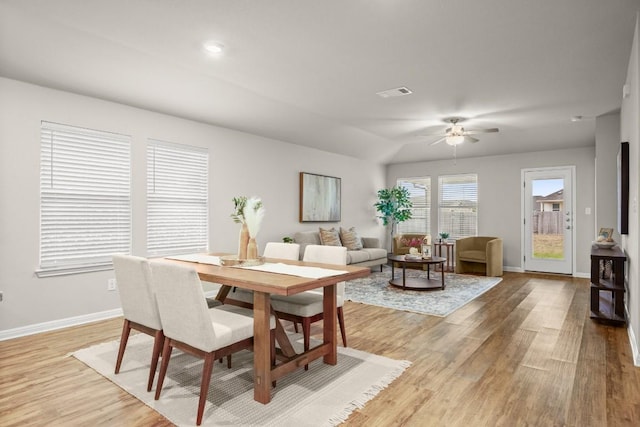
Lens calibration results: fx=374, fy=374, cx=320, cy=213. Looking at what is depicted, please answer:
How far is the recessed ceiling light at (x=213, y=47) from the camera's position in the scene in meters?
3.11

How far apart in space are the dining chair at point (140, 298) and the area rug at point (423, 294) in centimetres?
293

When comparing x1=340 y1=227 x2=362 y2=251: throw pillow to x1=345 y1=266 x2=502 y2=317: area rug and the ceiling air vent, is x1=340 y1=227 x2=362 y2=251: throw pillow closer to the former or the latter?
x1=345 y1=266 x2=502 y2=317: area rug

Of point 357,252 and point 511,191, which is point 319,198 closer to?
point 357,252

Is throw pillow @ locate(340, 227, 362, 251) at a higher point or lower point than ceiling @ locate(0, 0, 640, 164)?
lower

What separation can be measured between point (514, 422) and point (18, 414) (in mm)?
→ 2817

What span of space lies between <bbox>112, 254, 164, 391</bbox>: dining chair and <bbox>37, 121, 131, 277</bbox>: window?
5.36ft

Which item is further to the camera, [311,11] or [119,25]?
[119,25]

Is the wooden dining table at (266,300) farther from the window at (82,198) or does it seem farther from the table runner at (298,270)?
the window at (82,198)

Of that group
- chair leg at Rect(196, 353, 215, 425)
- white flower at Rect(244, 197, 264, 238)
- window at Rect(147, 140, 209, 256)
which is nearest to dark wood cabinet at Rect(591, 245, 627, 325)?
white flower at Rect(244, 197, 264, 238)

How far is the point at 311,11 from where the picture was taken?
8.58 feet

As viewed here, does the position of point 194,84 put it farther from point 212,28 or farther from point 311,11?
point 311,11

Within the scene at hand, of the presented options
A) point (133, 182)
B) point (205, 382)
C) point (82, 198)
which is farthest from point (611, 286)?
point (82, 198)

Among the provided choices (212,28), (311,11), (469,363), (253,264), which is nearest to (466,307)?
(469,363)

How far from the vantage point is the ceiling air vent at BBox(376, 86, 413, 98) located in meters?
4.29
